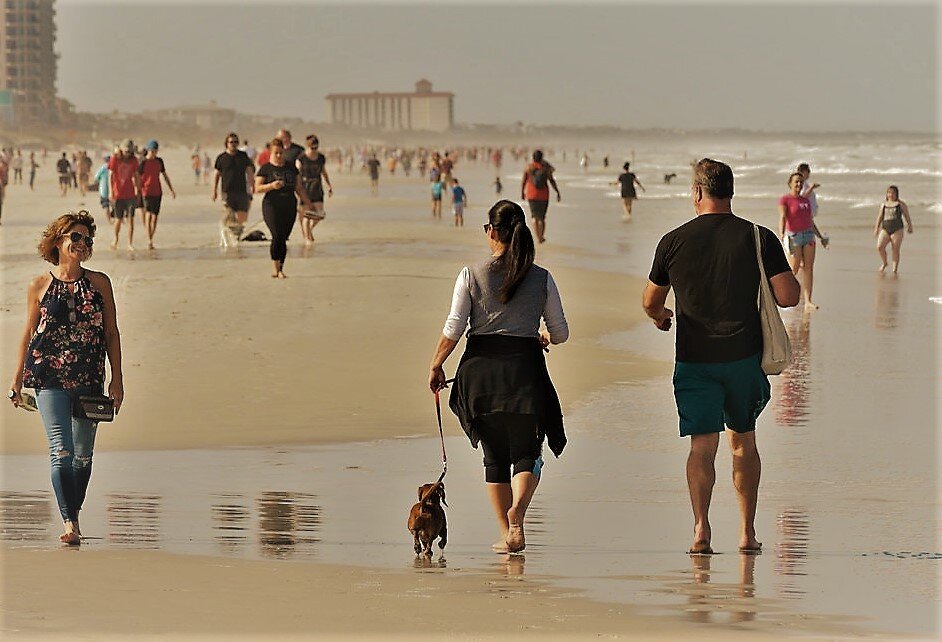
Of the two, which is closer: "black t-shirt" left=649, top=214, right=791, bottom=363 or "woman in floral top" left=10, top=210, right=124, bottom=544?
"black t-shirt" left=649, top=214, right=791, bottom=363

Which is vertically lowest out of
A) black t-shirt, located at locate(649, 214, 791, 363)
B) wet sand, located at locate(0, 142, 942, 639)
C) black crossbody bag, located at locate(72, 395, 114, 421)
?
wet sand, located at locate(0, 142, 942, 639)

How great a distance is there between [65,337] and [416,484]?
2221 mm

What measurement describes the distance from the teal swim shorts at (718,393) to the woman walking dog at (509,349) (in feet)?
1.79

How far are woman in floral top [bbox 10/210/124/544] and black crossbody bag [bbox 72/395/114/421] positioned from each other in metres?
0.04

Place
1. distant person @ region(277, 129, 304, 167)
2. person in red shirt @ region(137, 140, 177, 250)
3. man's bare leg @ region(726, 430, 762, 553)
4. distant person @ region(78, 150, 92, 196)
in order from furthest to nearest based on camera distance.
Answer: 1. distant person @ region(78, 150, 92, 196)
2. person in red shirt @ region(137, 140, 177, 250)
3. distant person @ region(277, 129, 304, 167)
4. man's bare leg @ region(726, 430, 762, 553)

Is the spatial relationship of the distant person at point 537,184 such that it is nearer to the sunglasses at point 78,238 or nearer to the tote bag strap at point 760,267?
the sunglasses at point 78,238

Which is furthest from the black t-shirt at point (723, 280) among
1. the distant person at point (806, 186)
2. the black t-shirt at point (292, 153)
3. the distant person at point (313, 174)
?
the distant person at point (313, 174)

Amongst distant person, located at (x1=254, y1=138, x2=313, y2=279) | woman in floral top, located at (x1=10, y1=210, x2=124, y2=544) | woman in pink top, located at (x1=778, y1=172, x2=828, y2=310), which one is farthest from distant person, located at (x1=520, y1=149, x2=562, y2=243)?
woman in floral top, located at (x1=10, y1=210, x2=124, y2=544)

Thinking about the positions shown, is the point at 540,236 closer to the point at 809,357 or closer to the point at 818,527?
the point at 809,357

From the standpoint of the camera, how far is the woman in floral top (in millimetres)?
6855

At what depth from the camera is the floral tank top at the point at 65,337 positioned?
6859mm

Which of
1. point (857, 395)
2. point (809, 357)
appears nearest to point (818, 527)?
point (857, 395)

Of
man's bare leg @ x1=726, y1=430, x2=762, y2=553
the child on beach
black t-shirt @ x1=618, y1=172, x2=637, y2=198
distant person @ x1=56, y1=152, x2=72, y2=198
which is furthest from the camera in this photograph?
distant person @ x1=56, y1=152, x2=72, y2=198

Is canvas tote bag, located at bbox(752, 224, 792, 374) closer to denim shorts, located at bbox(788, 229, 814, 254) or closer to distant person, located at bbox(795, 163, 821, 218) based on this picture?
denim shorts, located at bbox(788, 229, 814, 254)
